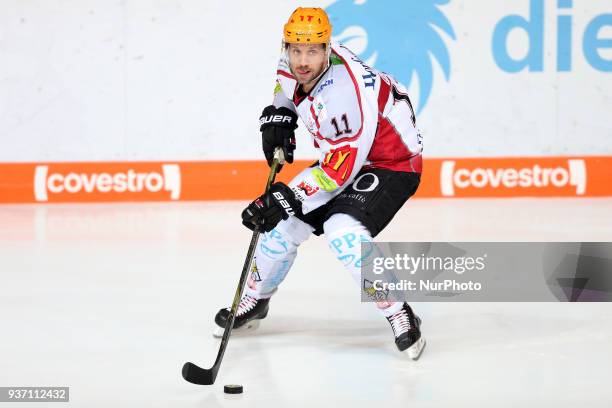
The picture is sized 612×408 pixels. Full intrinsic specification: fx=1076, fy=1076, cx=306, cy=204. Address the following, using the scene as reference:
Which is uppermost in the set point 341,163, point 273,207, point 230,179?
point 341,163

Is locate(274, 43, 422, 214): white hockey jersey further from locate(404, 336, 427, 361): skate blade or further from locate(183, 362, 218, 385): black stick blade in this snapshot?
locate(183, 362, 218, 385): black stick blade

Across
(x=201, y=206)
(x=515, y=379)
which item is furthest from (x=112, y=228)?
(x=515, y=379)

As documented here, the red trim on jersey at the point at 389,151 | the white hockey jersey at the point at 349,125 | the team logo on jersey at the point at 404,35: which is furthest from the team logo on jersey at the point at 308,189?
the team logo on jersey at the point at 404,35

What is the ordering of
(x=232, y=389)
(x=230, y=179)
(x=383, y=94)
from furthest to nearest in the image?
1. (x=230, y=179)
2. (x=383, y=94)
3. (x=232, y=389)

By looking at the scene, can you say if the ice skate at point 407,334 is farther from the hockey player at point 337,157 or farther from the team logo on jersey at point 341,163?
the team logo on jersey at point 341,163

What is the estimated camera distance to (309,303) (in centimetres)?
441

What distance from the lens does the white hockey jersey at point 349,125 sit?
3420mm

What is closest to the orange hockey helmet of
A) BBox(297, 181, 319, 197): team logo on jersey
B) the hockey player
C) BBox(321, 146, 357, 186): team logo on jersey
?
the hockey player

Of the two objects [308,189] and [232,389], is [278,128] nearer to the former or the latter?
[308,189]

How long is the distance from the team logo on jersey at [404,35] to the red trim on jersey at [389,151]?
164 inches

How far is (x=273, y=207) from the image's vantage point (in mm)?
3424

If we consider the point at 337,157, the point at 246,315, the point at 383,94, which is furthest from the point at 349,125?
the point at 246,315

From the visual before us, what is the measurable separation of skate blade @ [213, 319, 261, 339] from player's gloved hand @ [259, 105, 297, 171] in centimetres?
59

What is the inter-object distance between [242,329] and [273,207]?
2.11 ft
